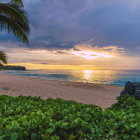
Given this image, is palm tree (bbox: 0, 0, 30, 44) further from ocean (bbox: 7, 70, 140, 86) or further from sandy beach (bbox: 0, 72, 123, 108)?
ocean (bbox: 7, 70, 140, 86)

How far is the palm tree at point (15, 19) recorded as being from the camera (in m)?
10.5

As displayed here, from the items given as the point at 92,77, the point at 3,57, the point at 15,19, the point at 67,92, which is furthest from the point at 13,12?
the point at 92,77

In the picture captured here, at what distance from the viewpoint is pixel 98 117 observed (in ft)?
7.88

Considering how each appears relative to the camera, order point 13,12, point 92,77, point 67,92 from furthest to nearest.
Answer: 1. point 92,77
2. point 67,92
3. point 13,12

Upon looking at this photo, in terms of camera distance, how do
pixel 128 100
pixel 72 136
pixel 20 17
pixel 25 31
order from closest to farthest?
pixel 72 136 < pixel 128 100 < pixel 20 17 < pixel 25 31

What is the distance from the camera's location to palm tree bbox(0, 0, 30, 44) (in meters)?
10.5

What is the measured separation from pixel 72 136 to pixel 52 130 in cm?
22

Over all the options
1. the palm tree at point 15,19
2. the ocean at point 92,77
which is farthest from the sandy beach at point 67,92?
the ocean at point 92,77

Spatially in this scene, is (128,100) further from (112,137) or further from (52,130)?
(52,130)

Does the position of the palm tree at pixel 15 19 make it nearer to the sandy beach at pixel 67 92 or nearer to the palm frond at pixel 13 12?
the palm frond at pixel 13 12

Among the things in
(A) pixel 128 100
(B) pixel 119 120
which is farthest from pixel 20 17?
(B) pixel 119 120

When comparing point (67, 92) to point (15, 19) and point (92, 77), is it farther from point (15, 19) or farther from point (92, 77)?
point (92, 77)

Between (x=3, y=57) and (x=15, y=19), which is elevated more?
(x=15, y=19)

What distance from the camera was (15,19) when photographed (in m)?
10.9
